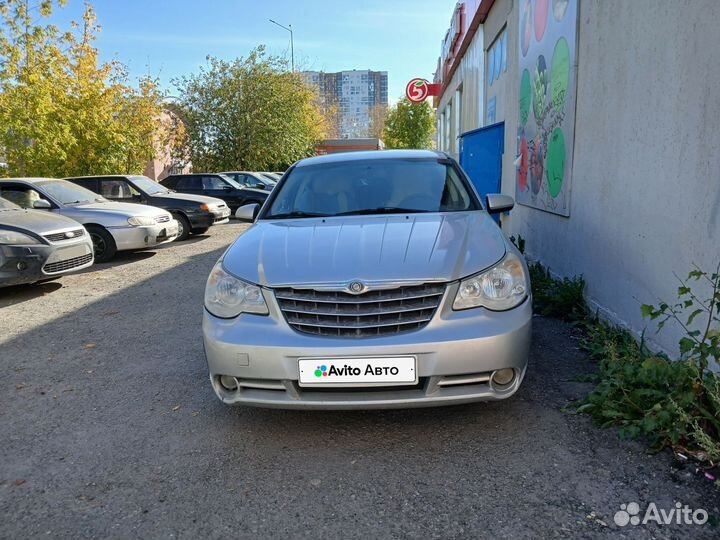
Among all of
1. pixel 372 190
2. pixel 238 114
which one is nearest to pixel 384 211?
pixel 372 190

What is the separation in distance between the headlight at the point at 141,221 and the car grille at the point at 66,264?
201 centimetres

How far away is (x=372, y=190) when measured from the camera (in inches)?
170

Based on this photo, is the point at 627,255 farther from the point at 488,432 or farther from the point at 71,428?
the point at 71,428

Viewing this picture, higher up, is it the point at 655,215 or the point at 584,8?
the point at 584,8

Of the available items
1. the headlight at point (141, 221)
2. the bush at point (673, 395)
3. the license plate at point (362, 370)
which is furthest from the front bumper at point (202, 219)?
the bush at point (673, 395)

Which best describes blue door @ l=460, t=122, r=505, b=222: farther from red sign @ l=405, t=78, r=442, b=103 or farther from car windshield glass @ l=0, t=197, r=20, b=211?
red sign @ l=405, t=78, r=442, b=103

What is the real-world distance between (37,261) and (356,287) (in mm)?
5832

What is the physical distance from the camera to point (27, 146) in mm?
15023

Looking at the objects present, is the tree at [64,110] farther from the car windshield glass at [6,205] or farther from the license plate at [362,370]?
the license plate at [362,370]

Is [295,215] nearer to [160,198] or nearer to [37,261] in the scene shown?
[37,261]

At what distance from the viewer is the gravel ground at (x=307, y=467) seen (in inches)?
94.7

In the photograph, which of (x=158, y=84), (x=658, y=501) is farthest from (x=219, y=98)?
(x=658, y=501)

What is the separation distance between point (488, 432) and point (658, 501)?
903 millimetres

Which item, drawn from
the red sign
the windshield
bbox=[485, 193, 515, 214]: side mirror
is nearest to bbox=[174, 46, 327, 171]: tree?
the red sign
